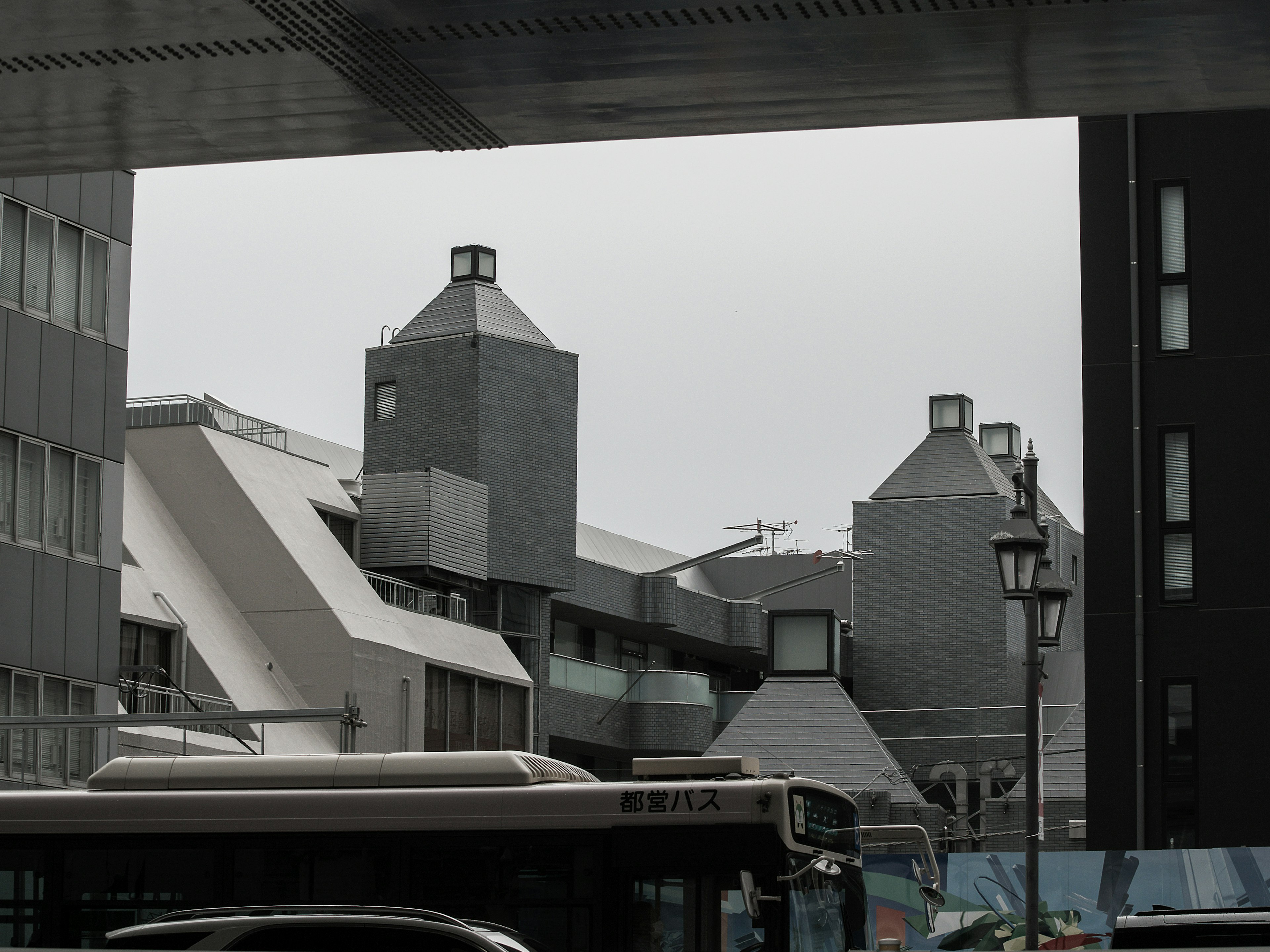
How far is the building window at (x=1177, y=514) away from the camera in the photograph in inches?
1252

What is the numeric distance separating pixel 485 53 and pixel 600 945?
706cm

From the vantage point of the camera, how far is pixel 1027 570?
71.5ft

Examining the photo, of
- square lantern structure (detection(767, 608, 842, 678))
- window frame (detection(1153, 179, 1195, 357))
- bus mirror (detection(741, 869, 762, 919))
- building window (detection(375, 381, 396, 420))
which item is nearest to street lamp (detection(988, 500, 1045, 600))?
bus mirror (detection(741, 869, 762, 919))

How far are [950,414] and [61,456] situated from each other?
127 ft

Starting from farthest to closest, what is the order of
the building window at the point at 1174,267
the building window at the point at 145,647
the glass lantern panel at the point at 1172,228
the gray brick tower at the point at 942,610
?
the gray brick tower at the point at 942,610, the building window at the point at 145,647, the glass lantern panel at the point at 1172,228, the building window at the point at 1174,267

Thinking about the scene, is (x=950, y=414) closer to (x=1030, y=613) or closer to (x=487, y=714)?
(x=487, y=714)

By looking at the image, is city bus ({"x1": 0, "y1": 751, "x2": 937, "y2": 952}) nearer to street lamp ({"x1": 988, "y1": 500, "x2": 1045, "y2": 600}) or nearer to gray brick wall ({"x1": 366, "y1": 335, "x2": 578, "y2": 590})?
street lamp ({"x1": 988, "y1": 500, "x2": 1045, "y2": 600})

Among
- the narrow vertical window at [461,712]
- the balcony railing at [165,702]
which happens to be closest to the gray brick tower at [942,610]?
the narrow vertical window at [461,712]

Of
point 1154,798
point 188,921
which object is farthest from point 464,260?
point 188,921

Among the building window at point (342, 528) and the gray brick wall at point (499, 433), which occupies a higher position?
the gray brick wall at point (499, 433)

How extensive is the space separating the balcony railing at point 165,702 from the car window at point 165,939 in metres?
26.9

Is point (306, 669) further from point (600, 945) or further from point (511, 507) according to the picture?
point (600, 945)

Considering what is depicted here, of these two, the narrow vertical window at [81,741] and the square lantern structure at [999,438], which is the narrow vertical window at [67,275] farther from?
the square lantern structure at [999,438]

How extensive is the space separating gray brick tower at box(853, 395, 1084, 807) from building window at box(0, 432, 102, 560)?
100 ft
